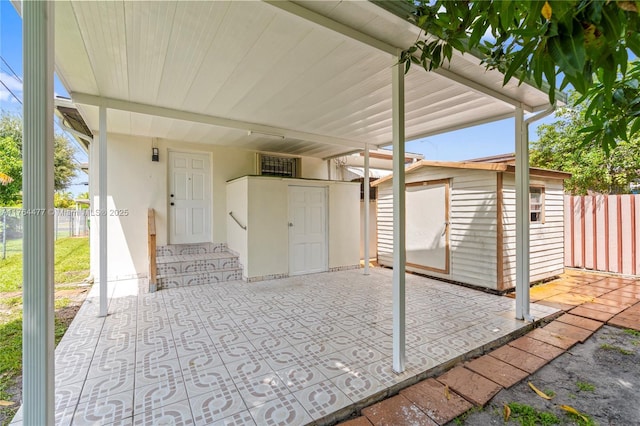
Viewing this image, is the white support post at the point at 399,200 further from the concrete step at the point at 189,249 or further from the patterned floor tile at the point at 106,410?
the concrete step at the point at 189,249

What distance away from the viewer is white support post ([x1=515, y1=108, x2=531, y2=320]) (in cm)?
357

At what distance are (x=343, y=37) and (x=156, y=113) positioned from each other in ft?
9.97

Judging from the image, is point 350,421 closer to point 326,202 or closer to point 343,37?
point 343,37

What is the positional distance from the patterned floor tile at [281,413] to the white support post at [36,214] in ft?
3.75

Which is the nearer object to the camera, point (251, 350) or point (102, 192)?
point (251, 350)

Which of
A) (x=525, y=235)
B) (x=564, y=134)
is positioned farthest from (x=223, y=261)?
(x=564, y=134)

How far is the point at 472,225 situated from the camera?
16.9ft

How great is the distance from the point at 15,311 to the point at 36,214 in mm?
4148

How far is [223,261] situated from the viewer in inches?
220

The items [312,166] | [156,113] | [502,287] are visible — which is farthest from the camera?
[312,166]

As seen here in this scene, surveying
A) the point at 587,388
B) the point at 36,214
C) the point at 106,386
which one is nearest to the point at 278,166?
the point at 106,386

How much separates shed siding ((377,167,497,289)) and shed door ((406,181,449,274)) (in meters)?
0.12

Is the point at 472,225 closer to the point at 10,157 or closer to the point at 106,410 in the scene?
the point at 106,410

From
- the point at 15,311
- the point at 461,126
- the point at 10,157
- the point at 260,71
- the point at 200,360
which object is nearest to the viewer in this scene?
the point at 200,360
